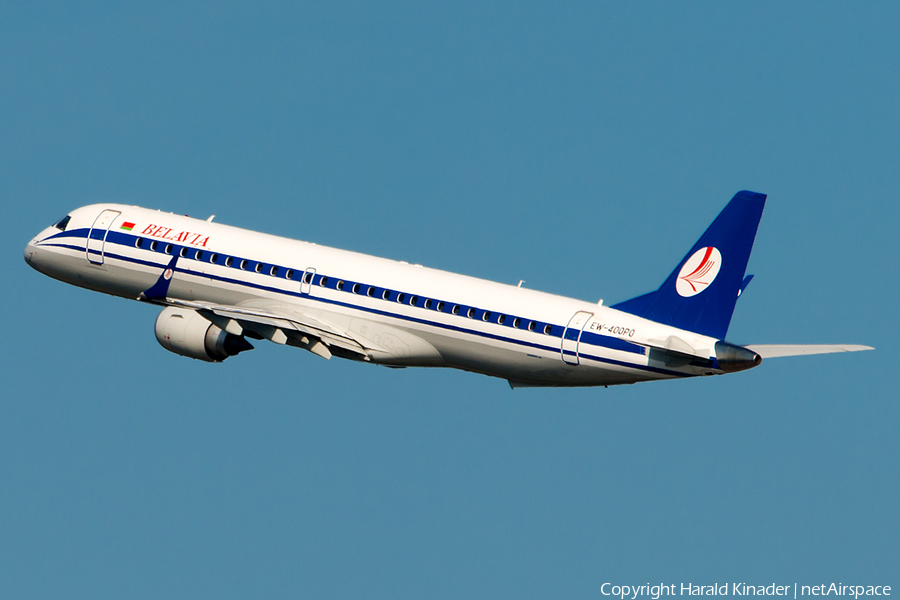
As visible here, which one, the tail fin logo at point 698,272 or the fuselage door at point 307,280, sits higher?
the tail fin logo at point 698,272

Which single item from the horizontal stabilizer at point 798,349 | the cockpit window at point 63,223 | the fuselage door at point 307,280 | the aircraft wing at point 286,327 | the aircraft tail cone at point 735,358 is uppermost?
the cockpit window at point 63,223

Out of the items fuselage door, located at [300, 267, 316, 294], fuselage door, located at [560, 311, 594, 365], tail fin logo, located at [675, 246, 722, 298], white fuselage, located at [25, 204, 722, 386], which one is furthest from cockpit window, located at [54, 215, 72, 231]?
tail fin logo, located at [675, 246, 722, 298]

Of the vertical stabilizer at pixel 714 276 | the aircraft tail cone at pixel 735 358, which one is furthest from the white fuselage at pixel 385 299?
the vertical stabilizer at pixel 714 276

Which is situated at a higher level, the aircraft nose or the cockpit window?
the cockpit window

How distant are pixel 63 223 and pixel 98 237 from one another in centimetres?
262

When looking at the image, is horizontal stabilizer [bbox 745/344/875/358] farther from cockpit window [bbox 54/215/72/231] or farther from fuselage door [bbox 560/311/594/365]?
cockpit window [bbox 54/215/72/231]

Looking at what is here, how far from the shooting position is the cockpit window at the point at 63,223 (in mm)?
62125

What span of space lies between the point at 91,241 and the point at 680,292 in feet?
80.2

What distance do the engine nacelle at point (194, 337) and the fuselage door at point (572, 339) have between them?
12.4 metres

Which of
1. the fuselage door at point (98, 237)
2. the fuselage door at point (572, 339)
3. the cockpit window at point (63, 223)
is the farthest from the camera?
the cockpit window at point (63, 223)

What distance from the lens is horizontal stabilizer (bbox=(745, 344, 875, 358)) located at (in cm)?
5031

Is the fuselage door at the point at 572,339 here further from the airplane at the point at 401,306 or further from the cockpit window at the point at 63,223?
the cockpit window at the point at 63,223

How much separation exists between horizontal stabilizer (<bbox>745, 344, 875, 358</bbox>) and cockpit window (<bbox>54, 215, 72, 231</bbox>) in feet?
94.2

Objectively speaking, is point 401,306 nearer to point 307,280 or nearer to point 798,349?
point 307,280
